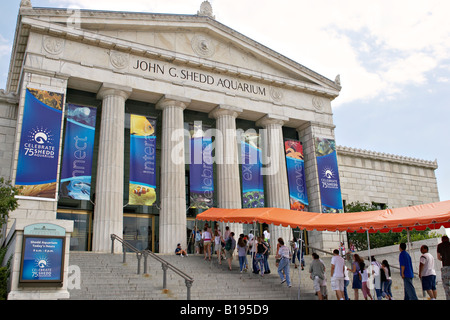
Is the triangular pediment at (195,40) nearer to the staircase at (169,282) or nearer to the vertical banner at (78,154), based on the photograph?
the vertical banner at (78,154)

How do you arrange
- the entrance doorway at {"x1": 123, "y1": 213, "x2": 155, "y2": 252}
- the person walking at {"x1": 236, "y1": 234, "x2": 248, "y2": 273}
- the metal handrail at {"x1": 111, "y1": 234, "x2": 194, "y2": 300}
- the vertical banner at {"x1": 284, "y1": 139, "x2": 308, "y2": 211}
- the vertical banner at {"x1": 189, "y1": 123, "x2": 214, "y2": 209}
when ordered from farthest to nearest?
the vertical banner at {"x1": 284, "y1": 139, "x2": 308, "y2": 211} < the entrance doorway at {"x1": 123, "y1": 213, "x2": 155, "y2": 252} < the vertical banner at {"x1": 189, "y1": 123, "x2": 214, "y2": 209} < the person walking at {"x1": 236, "y1": 234, "x2": 248, "y2": 273} < the metal handrail at {"x1": 111, "y1": 234, "x2": 194, "y2": 300}

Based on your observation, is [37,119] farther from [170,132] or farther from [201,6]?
[201,6]

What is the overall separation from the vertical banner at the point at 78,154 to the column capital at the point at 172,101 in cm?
402

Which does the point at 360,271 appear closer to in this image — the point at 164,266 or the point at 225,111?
the point at 164,266

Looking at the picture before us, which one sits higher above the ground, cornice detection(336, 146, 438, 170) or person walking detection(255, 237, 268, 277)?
cornice detection(336, 146, 438, 170)

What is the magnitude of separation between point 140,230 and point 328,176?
12.3 m

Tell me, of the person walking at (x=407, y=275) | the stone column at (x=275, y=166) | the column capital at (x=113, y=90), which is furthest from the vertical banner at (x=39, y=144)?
the person walking at (x=407, y=275)

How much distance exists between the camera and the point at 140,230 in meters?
25.0

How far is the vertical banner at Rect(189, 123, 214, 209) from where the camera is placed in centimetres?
2320

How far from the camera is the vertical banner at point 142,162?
21.8m

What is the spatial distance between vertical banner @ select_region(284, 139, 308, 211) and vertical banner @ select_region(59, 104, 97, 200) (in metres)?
12.2

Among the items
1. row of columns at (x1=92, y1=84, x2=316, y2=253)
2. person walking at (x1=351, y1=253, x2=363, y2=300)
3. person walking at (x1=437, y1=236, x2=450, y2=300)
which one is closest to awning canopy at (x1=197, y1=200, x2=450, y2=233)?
person walking at (x1=437, y1=236, x2=450, y2=300)

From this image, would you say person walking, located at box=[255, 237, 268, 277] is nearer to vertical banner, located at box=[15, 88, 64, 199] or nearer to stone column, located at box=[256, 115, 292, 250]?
stone column, located at box=[256, 115, 292, 250]

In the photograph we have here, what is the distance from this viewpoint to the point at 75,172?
67.8 feet
